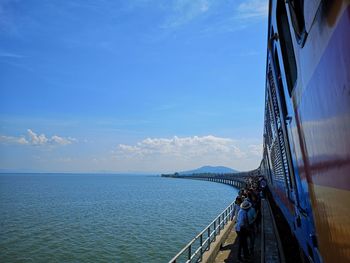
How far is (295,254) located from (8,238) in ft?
74.1

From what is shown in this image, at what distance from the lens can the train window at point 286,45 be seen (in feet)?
14.0

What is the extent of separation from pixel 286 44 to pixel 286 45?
0.02 m

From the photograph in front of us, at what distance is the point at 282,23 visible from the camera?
4699 millimetres

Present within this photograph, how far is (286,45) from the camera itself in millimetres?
4605

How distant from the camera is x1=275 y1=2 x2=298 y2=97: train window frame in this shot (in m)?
4.29

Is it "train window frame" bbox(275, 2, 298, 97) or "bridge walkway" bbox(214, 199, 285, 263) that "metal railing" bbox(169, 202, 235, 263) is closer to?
"bridge walkway" bbox(214, 199, 285, 263)

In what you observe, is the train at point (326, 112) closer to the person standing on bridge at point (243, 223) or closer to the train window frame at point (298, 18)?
the train window frame at point (298, 18)

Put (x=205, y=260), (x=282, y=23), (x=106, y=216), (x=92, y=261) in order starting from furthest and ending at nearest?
(x=106, y=216), (x=92, y=261), (x=205, y=260), (x=282, y=23)

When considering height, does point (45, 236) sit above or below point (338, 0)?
below

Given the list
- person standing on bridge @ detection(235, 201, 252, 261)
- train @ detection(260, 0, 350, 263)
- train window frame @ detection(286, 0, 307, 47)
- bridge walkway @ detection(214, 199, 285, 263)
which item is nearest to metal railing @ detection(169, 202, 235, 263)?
bridge walkway @ detection(214, 199, 285, 263)

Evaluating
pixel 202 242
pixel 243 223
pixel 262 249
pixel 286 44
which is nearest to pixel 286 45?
pixel 286 44

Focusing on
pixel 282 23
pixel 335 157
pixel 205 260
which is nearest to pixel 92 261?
pixel 205 260

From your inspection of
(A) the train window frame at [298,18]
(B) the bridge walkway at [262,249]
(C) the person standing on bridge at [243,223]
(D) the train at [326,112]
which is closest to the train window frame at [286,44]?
(D) the train at [326,112]

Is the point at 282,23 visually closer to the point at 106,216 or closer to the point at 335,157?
the point at 335,157
